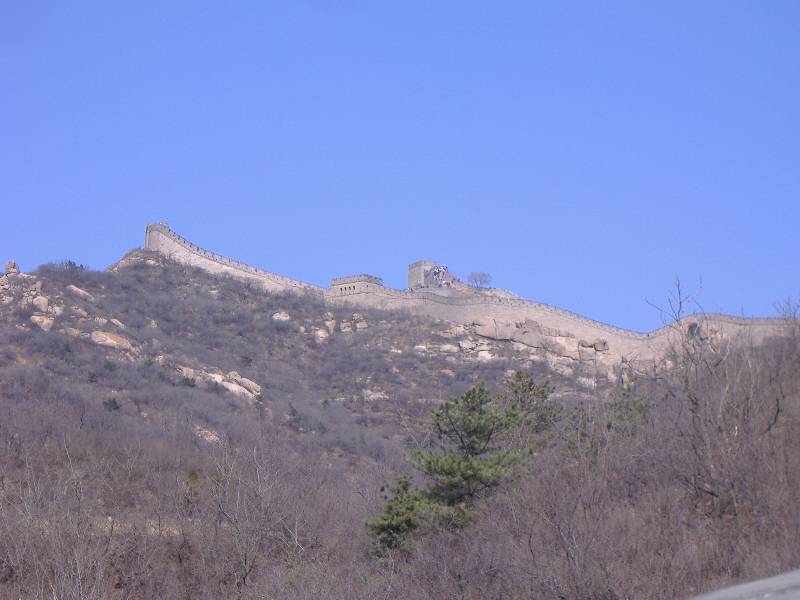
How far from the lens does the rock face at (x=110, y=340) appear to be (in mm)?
38656

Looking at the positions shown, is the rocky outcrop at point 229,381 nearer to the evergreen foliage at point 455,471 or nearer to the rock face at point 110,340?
the rock face at point 110,340

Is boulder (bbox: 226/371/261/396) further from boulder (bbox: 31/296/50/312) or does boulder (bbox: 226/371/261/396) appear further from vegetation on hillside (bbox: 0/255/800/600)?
boulder (bbox: 31/296/50/312)

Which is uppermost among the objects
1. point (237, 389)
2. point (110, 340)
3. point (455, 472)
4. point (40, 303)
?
point (40, 303)

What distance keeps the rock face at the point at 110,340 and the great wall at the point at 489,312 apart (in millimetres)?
20319

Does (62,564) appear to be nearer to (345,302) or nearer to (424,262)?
(345,302)

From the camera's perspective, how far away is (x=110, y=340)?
129ft

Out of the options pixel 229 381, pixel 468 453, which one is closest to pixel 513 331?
pixel 229 381

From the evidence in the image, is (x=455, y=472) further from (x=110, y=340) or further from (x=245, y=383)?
(x=110, y=340)

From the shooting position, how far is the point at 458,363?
163 feet

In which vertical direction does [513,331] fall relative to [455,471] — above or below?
above

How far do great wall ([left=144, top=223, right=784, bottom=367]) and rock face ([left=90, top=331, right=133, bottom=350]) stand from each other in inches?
800

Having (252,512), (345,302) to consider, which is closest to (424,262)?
(345,302)

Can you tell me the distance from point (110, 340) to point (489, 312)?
2235 centimetres

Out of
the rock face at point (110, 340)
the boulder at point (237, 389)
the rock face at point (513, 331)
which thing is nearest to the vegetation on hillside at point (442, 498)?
the boulder at point (237, 389)
